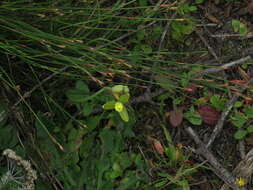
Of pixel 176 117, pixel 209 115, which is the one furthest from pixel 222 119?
pixel 176 117

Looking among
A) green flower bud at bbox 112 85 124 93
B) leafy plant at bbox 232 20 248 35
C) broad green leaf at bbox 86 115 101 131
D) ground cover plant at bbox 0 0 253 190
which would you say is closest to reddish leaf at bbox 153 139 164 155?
ground cover plant at bbox 0 0 253 190

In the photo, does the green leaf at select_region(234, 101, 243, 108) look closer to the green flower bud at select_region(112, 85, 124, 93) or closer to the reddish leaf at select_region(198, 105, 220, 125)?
the reddish leaf at select_region(198, 105, 220, 125)

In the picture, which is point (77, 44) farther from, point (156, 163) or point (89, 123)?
point (156, 163)

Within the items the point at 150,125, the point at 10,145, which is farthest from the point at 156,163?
the point at 10,145

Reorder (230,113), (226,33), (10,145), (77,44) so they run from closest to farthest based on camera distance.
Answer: (77,44) → (10,145) → (230,113) → (226,33)

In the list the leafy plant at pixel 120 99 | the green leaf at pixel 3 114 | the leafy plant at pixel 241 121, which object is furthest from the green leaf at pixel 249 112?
the green leaf at pixel 3 114

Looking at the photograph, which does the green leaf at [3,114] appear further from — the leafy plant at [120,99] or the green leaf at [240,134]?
the green leaf at [240,134]

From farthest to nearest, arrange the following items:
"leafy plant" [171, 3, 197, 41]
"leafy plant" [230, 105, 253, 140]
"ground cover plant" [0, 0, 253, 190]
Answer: "leafy plant" [171, 3, 197, 41] < "leafy plant" [230, 105, 253, 140] < "ground cover plant" [0, 0, 253, 190]

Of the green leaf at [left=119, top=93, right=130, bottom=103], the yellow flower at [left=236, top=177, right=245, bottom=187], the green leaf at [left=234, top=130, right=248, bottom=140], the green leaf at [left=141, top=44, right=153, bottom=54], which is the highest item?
the green leaf at [left=141, top=44, right=153, bottom=54]

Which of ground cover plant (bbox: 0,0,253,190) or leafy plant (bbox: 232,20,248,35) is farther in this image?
leafy plant (bbox: 232,20,248,35)
